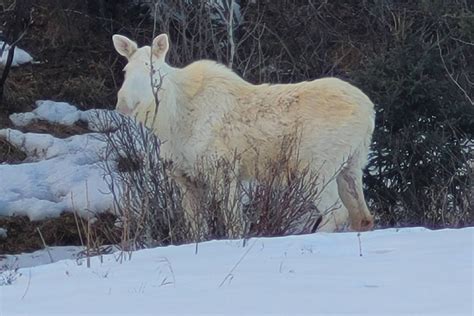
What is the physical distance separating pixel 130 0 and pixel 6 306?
1392 centimetres

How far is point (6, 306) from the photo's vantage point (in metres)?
5.71

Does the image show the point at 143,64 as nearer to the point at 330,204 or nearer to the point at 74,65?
the point at 330,204

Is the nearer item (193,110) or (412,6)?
(193,110)

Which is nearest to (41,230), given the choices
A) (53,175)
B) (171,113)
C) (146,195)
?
(53,175)

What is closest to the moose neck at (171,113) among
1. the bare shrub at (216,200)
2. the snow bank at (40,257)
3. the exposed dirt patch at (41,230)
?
the bare shrub at (216,200)

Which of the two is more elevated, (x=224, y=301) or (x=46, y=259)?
(x=224, y=301)

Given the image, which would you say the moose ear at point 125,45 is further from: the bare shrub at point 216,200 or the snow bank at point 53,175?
the snow bank at point 53,175

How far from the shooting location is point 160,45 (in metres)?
10.5

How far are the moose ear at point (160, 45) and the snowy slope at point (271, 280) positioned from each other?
11.2ft

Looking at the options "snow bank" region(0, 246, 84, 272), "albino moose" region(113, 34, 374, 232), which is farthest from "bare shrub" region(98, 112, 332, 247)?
"snow bank" region(0, 246, 84, 272)

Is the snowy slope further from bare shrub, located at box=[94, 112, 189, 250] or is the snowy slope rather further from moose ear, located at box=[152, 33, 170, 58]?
moose ear, located at box=[152, 33, 170, 58]

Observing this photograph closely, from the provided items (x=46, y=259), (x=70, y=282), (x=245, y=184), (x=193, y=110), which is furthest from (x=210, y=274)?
(x=46, y=259)

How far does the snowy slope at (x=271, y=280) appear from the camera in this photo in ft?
17.4

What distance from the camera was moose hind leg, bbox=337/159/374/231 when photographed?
34.2 feet
